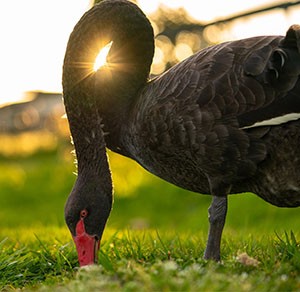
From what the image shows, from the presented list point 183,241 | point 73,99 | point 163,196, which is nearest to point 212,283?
point 73,99

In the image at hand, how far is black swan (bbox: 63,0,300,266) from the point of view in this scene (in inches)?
162

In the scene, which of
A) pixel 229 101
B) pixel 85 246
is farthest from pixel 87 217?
pixel 229 101

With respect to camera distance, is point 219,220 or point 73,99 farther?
point 73,99

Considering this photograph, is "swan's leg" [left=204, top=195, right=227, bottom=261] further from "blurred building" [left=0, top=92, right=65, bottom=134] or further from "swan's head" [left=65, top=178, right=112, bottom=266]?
"blurred building" [left=0, top=92, right=65, bottom=134]

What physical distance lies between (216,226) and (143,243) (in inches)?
42.1

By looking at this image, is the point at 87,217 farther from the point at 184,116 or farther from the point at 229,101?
the point at 229,101

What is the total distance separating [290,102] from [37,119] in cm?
2402

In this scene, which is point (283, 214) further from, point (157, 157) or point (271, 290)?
point (271, 290)

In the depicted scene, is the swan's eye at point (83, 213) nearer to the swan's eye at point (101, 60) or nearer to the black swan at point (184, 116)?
the black swan at point (184, 116)

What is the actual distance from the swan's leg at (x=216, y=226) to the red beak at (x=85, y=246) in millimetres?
701

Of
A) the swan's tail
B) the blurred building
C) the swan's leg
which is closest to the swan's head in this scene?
the swan's leg

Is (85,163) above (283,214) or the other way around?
above

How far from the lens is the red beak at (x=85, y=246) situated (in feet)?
14.6

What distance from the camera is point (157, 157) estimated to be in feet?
15.0
